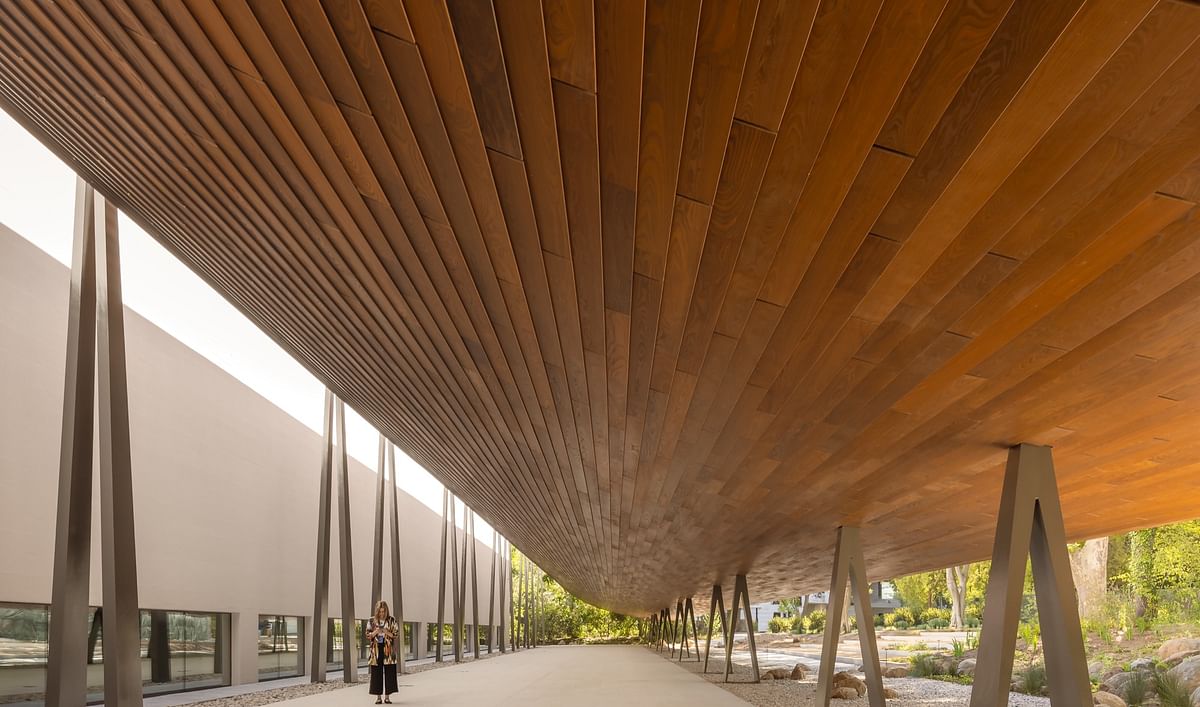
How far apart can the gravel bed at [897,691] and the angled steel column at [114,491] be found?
7629mm

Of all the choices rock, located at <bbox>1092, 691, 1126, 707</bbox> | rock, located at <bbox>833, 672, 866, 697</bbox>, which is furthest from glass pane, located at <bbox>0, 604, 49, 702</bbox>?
rock, located at <bbox>1092, 691, 1126, 707</bbox>

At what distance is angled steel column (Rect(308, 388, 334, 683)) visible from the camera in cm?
1306

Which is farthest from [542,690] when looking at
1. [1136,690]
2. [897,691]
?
[1136,690]

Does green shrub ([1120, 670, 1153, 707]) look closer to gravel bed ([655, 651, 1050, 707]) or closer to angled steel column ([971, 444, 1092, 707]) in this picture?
gravel bed ([655, 651, 1050, 707])

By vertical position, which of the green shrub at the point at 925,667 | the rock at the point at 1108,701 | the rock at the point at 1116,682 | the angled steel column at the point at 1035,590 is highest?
the angled steel column at the point at 1035,590

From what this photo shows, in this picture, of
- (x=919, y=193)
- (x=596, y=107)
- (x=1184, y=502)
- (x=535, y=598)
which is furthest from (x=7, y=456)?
(x=535, y=598)

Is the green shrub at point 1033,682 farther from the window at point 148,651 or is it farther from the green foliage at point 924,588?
the green foliage at point 924,588

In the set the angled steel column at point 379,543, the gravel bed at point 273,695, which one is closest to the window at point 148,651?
the gravel bed at point 273,695

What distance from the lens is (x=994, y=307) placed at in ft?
12.5

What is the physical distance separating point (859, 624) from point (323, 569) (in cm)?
815

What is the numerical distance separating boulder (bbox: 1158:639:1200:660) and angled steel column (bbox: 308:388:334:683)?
13.8 m

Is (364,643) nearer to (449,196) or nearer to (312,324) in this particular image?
(312,324)

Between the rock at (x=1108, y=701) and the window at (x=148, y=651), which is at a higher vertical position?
the window at (x=148, y=651)

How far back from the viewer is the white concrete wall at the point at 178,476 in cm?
830
